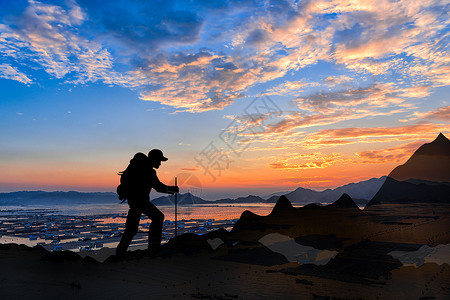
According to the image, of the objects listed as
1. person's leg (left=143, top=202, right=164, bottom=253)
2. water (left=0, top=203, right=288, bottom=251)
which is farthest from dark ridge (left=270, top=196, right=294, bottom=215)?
person's leg (left=143, top=202, right=164, bottom=253)

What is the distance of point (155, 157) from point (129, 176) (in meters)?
0.91

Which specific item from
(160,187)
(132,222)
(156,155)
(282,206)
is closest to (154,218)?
(132,222)

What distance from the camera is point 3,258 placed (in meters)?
10.7

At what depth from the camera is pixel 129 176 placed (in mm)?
8648

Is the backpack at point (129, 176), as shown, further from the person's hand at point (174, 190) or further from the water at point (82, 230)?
the water at point (82, 230)

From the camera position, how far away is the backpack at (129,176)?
861 centimetres

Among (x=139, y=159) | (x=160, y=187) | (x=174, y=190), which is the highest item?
(x=139, y=159)

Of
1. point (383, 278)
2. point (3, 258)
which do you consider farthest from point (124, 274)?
point (383, 278)

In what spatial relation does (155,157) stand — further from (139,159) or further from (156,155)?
(139,159)

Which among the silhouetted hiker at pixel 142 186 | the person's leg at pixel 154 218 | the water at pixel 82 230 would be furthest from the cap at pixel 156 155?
the water at pixel 82 230

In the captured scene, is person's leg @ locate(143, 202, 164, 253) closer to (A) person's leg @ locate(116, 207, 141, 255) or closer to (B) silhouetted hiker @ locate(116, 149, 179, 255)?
(B) silhouetted hiker @ locate(116, 149, 179, 255)

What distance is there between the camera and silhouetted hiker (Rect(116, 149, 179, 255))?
866 centimetres

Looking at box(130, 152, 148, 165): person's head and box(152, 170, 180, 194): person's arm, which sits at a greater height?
box(130, 152, 148, 165): person's head

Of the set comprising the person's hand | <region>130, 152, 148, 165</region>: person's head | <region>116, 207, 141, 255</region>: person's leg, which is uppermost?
<region>130, 152, 148, 165</region>: person's head
